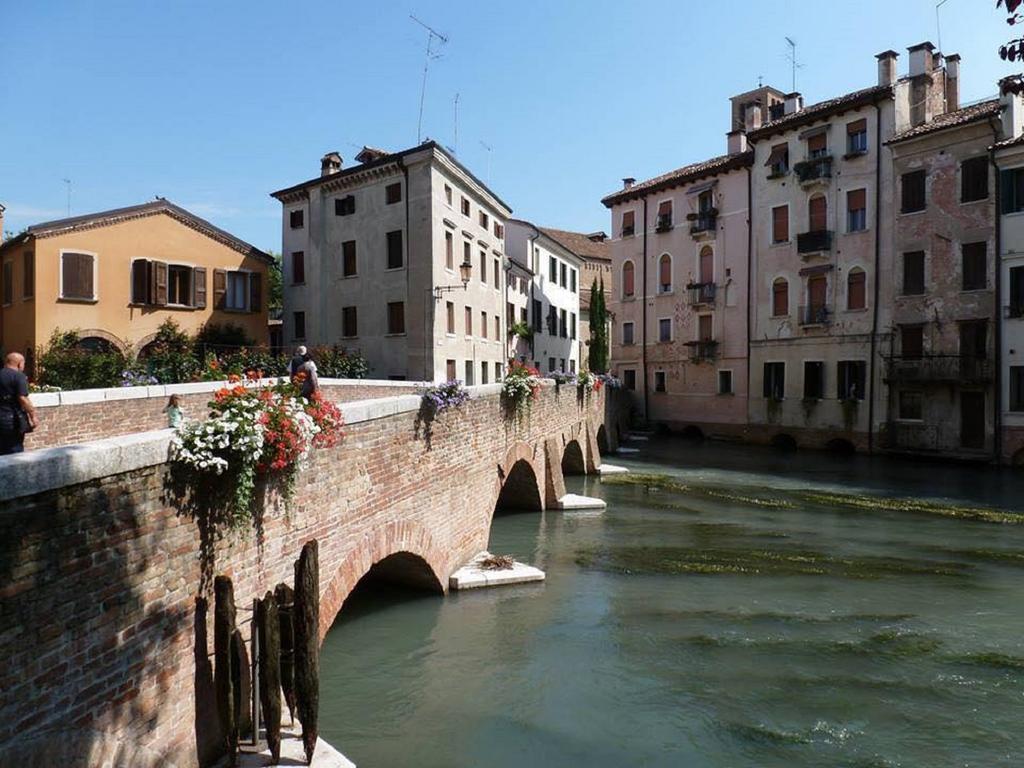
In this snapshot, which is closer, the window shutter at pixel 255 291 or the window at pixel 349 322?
the window shutter at pixel 255 291

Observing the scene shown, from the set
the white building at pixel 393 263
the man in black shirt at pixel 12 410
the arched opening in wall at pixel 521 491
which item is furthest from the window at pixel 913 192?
the man in black shirt at pixel 12 410

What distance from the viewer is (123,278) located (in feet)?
82.2

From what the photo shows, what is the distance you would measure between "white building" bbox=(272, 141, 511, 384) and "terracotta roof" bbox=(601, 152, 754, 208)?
11.5 metres

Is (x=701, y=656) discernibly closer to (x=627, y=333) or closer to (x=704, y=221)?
(x=704, y=221)

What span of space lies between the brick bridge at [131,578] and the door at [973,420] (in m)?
27.2

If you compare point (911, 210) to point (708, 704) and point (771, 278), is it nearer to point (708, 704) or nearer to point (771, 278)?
point (771, 278)

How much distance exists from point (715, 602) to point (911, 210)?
24487mm

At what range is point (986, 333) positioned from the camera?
27766mm

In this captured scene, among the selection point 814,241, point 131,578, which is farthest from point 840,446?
point 131,578

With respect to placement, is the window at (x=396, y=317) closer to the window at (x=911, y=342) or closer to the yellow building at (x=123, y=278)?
the yellow building at (x=123, y=278)

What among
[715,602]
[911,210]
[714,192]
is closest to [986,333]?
[911,210]

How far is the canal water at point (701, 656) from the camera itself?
7.68 m

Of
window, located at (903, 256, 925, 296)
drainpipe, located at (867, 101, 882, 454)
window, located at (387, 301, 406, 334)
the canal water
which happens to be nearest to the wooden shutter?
window, located at (387, 301, 406, 334)

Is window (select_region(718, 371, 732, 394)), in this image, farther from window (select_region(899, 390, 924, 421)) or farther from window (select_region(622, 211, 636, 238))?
window (select_region(622, 211, 636, 238))
